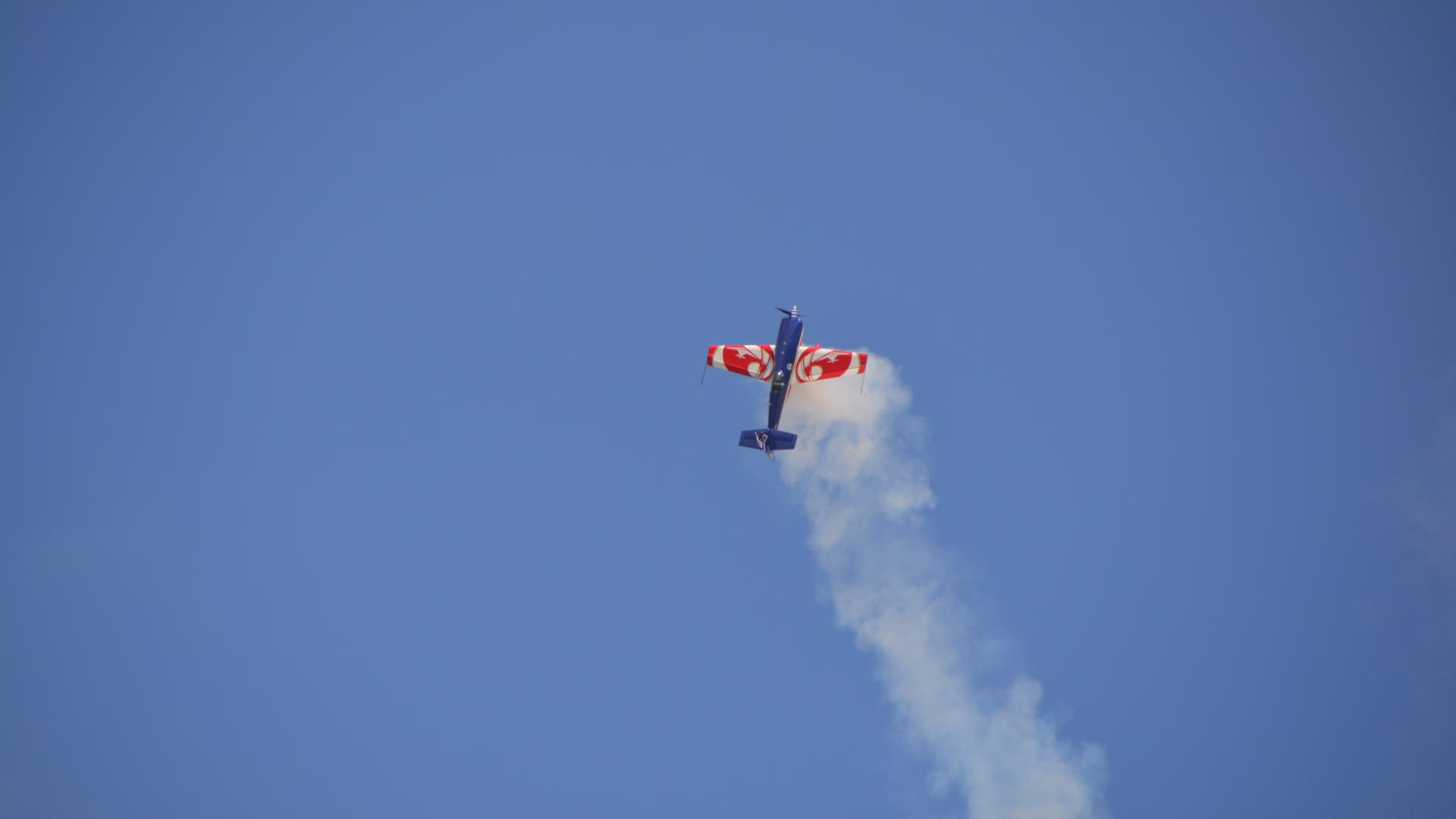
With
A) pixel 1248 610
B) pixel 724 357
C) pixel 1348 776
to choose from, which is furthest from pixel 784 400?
pixel 1348 776

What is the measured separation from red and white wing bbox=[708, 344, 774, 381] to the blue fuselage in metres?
0.54

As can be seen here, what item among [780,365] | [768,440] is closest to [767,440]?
[768,440]

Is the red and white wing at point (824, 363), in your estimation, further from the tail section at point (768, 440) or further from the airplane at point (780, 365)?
the tail section at point (768, 440)

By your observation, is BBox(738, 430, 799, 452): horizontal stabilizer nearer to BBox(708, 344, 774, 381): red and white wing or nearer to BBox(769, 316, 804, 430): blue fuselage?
BBox(769, 316, 804, 430): blue fuselage

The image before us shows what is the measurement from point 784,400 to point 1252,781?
127ft

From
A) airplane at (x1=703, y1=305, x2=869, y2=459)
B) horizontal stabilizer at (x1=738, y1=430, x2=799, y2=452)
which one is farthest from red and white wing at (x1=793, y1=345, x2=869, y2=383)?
horizontal stabilizer at (x1=738, y1=430, x2=799, y2=452)

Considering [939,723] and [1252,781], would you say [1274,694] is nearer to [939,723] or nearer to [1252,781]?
[1252,781]

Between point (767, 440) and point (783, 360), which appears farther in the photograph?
point (767, 440)

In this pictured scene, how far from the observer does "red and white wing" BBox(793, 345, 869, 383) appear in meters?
49.8

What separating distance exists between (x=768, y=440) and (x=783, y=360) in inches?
176

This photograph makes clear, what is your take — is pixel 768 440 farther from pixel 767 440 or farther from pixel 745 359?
pixel 745 359

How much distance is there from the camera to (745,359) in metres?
49.9

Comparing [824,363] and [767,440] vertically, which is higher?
[824,363]

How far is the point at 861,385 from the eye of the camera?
5153cm
